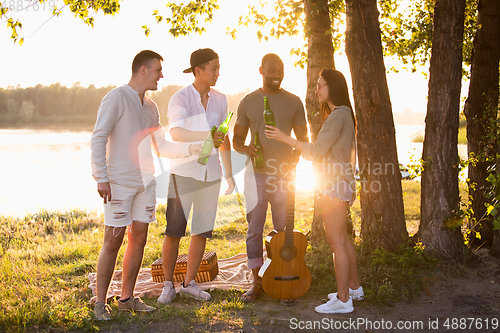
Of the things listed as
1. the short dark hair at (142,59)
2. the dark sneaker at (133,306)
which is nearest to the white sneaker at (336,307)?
the dark sneaker at (133,306)

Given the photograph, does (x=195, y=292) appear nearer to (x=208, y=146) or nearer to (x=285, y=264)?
(x=285, y=264)

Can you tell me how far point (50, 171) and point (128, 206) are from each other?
3732 centimetres

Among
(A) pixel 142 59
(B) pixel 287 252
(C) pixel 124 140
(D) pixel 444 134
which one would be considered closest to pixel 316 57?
(D) pixel 444 134

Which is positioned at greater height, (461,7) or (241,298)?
(461,7)

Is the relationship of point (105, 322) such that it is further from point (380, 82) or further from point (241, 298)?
point (380, 82)

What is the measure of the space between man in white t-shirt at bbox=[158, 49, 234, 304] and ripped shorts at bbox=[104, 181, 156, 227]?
13.9 inches

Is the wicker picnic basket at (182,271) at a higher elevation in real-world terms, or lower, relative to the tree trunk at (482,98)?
lower

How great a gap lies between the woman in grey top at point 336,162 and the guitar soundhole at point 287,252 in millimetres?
432

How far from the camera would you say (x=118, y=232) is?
328cm

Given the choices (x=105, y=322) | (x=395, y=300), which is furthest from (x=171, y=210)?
(x=395, y=300)

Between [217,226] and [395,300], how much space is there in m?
4.22

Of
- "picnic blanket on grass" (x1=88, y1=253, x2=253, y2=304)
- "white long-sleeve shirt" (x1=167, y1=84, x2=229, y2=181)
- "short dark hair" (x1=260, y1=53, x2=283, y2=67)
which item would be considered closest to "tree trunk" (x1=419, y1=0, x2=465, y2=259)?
"short dark hair" (x1=260, y1=53, x2=283, y2=67)

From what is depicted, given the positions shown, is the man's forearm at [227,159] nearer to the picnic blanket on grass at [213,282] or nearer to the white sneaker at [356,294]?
the picnic blanket on grass at [213,282]

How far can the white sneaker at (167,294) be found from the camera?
12.5 ft
